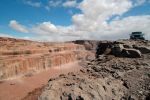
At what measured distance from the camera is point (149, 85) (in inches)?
354

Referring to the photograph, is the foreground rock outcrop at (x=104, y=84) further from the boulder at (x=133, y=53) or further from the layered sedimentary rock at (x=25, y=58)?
the layered sedimentary rock at (x=25, y=58)

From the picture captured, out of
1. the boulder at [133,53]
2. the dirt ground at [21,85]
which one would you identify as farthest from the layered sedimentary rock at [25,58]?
the boulder at [133,53]

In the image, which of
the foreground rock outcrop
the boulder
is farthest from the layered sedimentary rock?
the foreground rock outcrop

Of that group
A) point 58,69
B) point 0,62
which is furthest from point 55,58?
point 0,62

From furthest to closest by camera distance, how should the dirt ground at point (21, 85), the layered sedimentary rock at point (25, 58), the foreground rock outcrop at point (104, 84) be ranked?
the layered sedimentary rock at point (25, 58) < the dirt ground at point (21, 85) < the foreground rock outcrop at point (104, 84)

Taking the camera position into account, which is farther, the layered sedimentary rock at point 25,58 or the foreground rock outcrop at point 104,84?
the layered sedimentary rock at point 25,58

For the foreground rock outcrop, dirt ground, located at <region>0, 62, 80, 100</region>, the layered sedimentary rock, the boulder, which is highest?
the boulder

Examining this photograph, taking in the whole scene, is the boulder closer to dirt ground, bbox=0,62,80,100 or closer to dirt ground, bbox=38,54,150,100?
dirt ground, bbox=38,54,150,100

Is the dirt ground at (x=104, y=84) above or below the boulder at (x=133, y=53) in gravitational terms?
below

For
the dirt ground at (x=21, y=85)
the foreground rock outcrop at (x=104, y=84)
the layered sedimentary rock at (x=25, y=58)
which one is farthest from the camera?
the layered sedimentary rock at (x=25, y=58)

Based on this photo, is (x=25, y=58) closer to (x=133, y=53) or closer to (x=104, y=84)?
(x=133, y=53)

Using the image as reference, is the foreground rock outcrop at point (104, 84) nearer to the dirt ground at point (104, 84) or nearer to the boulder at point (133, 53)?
the dirt ground at point (104, 84)

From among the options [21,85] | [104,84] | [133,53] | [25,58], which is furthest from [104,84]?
[25,58]

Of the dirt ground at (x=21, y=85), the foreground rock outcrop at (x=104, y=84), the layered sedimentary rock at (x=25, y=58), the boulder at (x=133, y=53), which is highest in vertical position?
the boulder at (x=133, y=53)
